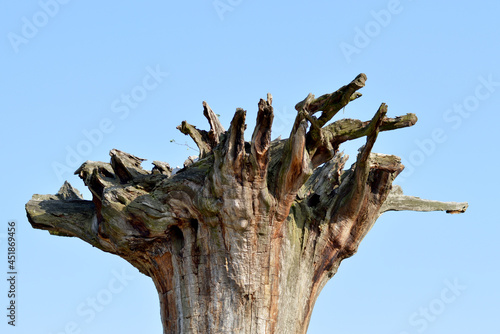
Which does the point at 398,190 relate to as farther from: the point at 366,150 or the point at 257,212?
the point at 257,212

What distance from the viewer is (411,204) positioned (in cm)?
1039

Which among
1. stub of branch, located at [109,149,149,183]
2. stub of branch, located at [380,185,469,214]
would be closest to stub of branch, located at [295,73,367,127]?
stub of branch, located at [380,185,469,214]

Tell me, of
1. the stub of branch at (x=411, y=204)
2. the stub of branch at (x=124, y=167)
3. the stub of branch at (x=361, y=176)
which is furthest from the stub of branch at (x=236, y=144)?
the stub of branch at (x=411, y=204)

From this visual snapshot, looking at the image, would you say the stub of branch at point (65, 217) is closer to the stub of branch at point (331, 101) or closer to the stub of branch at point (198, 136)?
the stub of branch at point (198, 136)

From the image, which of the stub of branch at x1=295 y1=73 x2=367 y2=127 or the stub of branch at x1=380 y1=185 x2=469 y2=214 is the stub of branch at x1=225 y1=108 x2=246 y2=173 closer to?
the stub of branch at x1=295 y1=73 x2=367 y2=127

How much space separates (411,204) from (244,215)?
3080mm

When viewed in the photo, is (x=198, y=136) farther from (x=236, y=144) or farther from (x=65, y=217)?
(x=65, y=217)

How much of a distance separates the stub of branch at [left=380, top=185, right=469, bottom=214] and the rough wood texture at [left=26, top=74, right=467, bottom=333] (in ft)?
1.24

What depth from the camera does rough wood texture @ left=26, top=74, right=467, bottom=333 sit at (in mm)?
8617

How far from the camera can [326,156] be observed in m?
9.14

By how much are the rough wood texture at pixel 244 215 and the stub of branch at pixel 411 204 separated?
38cm

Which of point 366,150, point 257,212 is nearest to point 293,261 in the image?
point 257,212

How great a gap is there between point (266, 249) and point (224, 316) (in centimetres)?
100

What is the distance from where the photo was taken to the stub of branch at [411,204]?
1034cm
